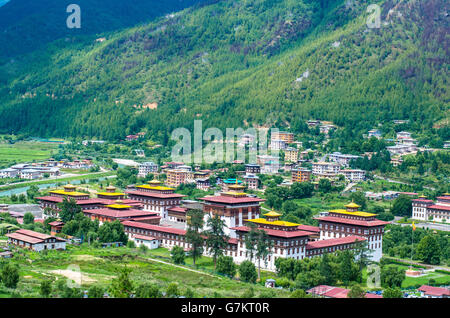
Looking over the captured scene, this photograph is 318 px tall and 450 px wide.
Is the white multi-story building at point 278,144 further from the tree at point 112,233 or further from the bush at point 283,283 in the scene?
the bush at point 283,283

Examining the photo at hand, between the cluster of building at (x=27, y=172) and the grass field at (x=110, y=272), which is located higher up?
the cluster of building at (x=27, y=172)

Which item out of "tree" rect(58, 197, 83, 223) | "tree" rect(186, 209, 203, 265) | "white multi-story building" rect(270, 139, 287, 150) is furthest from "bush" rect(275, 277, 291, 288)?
"white multi-story building" rect(270, 139, 287, 150)

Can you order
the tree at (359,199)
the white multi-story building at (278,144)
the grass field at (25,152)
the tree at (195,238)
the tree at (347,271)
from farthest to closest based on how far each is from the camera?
the grass field at (25,152) → the white multi-story building at (278,144) → the tree at (359,199) → the tree at (195,238) → the tree at (347,271)

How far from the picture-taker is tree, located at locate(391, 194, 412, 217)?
272ft

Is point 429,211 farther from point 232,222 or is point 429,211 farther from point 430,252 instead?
point 232,222

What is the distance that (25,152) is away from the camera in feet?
441

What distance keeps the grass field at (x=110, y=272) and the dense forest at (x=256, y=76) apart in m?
63.6

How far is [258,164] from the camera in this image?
107875mm

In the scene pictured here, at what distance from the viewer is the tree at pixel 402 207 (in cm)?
8294

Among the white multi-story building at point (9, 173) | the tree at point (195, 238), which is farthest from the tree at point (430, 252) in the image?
the white multi-story building at point (9, 173)

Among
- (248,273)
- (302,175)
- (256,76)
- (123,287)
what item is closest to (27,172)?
(302,175)

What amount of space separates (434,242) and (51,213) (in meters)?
39.0

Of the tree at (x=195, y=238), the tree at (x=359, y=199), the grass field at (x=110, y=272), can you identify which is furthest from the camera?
the tree at (x=359, y=199)
